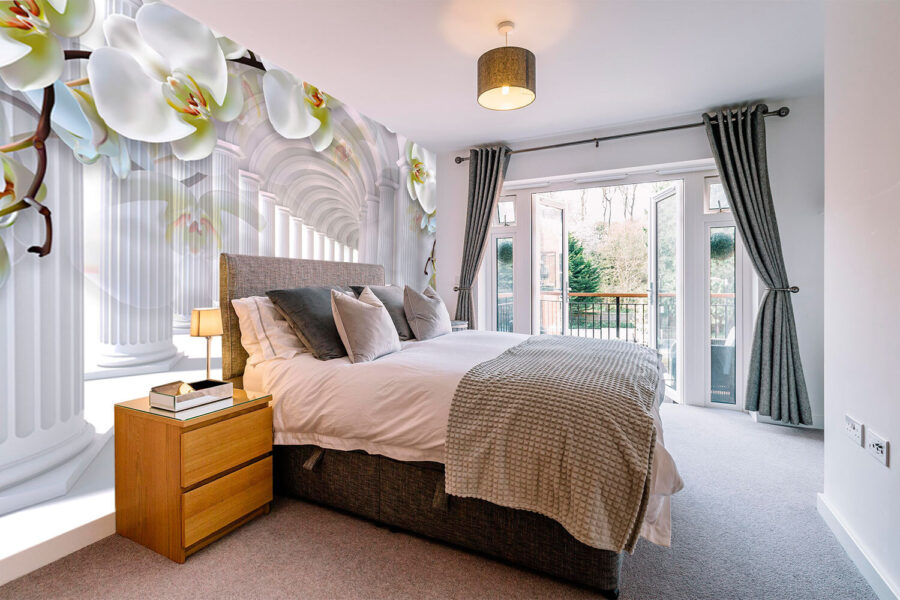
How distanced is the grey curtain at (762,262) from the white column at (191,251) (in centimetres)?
361

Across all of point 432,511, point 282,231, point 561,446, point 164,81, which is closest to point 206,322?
point 282,231

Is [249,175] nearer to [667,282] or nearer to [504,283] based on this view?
[504,283]

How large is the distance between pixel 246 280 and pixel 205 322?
1.20ft

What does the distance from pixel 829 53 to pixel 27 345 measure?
3587 mm

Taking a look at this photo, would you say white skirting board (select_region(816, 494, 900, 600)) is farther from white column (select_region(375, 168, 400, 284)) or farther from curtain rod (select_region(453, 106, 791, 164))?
white column (select_region(375, 168, 400, 284))

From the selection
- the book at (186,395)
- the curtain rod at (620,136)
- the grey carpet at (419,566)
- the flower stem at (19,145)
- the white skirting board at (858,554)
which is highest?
the curtain rod at (620,136)

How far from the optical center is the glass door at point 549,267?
14.6 ft

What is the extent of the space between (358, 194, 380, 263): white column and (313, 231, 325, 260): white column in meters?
0.42

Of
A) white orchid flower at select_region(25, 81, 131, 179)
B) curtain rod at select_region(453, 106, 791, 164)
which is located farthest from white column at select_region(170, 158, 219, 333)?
curtain rod at select_region(453, 106, 791, 164)

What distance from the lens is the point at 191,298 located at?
2176mm

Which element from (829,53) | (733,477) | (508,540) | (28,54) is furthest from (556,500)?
(28,54)

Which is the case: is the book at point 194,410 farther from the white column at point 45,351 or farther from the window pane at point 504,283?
→ the window pane at point 504,283

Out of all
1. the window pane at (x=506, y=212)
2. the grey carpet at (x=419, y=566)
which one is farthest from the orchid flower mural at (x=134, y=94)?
the window pane at (x=506, y=212)

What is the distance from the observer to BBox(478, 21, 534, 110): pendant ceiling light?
7.16ft
